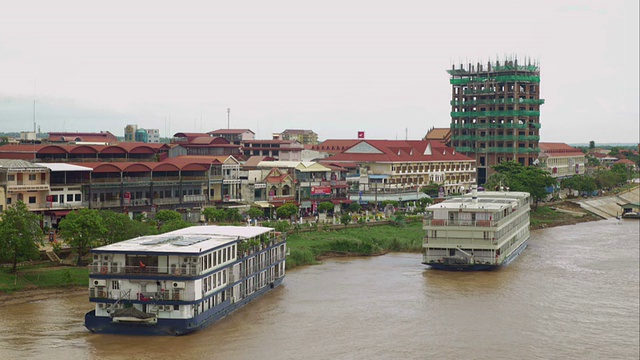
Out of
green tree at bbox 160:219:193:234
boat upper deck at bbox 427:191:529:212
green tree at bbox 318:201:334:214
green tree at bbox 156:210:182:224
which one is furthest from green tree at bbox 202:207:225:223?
boat upper deck at bbox 427:191:529:212

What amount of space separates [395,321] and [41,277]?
1928 cm

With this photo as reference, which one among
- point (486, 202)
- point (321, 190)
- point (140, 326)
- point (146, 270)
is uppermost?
point (321, 190)

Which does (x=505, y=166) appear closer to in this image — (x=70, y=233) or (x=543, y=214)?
(x=543, y=214)

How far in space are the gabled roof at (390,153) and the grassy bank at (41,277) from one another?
53944 millimetres

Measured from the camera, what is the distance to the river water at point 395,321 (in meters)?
34.0

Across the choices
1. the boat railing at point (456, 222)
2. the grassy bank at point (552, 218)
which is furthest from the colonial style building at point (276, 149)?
the boat railing at point (456, 222)

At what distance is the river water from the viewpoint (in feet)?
112

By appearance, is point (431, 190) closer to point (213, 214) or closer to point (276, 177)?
point (276, 177)

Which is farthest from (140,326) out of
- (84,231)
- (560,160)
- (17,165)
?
(560,160)

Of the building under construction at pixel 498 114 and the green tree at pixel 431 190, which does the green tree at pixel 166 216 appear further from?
the building under construction at pixel 498 114

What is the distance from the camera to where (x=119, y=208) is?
210 ft

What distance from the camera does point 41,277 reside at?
45.0 metres

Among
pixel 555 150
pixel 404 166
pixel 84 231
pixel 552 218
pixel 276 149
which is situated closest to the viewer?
pixel 84 231

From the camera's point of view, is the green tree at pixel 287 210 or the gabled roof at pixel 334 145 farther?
the gabled roof at pixel 334 145
